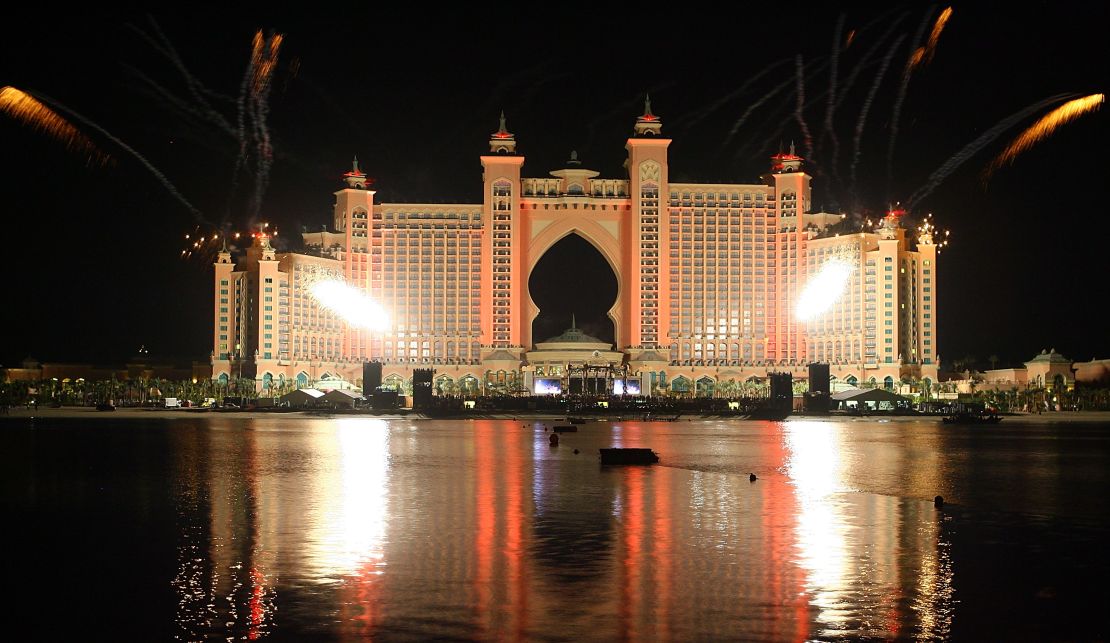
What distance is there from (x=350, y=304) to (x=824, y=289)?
193 ft

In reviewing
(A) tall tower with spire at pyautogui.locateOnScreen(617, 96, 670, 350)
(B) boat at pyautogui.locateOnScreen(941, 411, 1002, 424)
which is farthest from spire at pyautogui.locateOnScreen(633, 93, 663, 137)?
(B) boat at pyautogui.locateOnScreen(941, 411, 1002, 424)

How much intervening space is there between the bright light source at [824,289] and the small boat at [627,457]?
356 ft

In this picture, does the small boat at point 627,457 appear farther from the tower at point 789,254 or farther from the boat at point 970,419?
the tower at point 789,254

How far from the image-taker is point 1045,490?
1524 inches

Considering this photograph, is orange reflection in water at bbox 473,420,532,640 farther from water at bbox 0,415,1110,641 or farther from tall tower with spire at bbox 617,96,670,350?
tall tower with spire at bbox 617,96,670,350

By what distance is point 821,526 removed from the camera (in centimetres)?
2861

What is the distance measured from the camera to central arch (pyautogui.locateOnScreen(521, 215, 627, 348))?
521 ft

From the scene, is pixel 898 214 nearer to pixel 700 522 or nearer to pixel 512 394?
pixel 512 394

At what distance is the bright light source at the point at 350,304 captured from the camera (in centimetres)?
15725

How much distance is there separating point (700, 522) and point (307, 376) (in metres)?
129

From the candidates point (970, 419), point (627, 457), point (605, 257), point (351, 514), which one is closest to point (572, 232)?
point (605, 257)

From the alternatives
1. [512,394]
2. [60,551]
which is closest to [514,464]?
[60,551]

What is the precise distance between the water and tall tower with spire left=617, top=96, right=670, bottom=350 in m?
106

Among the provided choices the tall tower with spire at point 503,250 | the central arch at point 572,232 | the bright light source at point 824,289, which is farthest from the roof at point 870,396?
the tall tower with spire at point 503,250
